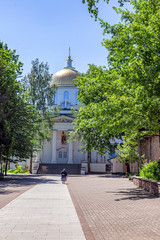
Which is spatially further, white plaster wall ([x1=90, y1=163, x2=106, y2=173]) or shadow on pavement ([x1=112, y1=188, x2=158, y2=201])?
white plaster wall ([x1=90, y1=163, x2=106, y2=173])

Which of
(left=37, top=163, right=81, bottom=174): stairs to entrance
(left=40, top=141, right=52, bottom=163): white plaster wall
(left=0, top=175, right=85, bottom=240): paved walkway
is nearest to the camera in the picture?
(left=0, top=175, right=85, bottom=240): paved walkway

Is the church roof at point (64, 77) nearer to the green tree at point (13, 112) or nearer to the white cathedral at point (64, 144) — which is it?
the white cathedral at point (64, 144)

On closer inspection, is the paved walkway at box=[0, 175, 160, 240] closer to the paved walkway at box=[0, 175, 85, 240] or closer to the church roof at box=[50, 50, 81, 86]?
the paved walkway at box=[0, 175, 85, 240]

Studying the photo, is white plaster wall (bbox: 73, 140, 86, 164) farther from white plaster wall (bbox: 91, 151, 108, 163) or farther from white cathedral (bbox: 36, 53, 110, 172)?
white plaster wall (bbox: 91, 151, 108, 163)

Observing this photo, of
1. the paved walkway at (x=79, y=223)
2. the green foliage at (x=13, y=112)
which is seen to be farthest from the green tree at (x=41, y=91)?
the paved walkway at (x=79, y=223)

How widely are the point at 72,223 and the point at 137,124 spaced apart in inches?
364

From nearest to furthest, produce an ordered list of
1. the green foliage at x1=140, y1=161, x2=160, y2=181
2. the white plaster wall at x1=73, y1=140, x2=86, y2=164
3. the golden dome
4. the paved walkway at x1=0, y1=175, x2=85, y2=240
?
the paved walkway at x1=0, y1=175, x2=85, y2=240 < the green foliage at x1=140, y1=161, x2=160, y2=181 < the white plaster wall at x1=73, y1=140, x2=86, y2=164 < the golden dome

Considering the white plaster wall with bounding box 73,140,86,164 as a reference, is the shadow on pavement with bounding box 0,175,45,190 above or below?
below

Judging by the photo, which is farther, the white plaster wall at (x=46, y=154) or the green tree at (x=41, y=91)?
the white plaster wall at (x=46, y=154)

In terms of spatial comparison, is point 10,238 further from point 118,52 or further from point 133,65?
point 118,52

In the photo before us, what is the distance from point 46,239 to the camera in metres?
6.04

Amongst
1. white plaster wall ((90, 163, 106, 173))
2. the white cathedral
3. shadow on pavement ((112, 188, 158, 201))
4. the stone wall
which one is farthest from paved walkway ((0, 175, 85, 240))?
white plaster wall ((90, 163, 106, 173))

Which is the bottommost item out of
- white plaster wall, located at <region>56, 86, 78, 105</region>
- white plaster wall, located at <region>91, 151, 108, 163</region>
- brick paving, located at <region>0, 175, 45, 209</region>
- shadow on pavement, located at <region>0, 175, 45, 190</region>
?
shadow on pavement, located at <region>0, 175, 45, 190</region>

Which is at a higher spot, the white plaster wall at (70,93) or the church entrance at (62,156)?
the white plaster wall at (70,93)
